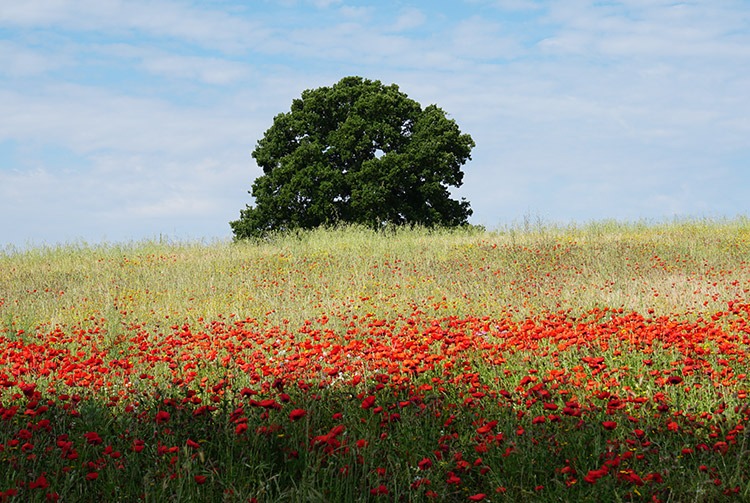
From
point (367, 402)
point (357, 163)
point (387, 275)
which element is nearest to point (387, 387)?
point (367, 402)

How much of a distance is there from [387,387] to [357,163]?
23.1m

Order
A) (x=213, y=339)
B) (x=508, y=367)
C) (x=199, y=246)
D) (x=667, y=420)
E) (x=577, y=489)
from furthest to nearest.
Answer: (x=199, y=246)
(x=213, y=339)
(x=508, y=367)
(x=667, y=420)
(x=577, y=489)

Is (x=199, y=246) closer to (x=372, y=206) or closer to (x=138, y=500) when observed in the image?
(x=372, y=206)

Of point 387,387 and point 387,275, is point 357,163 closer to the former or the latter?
point 387,275

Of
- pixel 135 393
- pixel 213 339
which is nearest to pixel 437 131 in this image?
pixel 213 339

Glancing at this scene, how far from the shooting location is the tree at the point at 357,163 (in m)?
27.1

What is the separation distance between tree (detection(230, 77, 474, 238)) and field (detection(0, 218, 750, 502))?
1146 centimetres

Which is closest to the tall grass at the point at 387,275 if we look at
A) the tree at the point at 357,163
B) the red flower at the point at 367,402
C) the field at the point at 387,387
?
the field at the point at 387,387

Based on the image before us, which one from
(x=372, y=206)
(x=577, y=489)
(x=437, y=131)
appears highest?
(x=437, y=131)

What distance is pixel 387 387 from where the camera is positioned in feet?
18.7

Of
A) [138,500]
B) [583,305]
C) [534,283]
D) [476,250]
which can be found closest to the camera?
[138,500]

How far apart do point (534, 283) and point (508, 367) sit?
22.1 feet

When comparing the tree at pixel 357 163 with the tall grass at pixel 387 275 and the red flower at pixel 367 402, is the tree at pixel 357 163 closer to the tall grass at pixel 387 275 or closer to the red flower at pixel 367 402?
the tall grass at pixel 387 275

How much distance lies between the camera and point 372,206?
2688 centimetres
